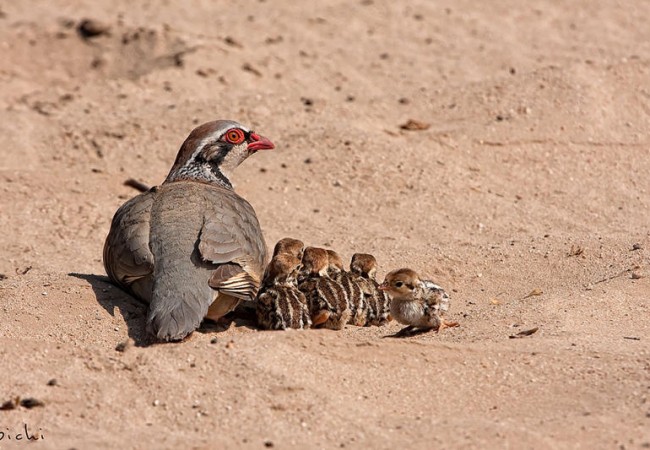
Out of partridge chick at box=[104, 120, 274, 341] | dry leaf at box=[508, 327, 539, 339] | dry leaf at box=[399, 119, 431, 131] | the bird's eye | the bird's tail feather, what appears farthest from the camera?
dry leaf at box=[399, 119, 431, 131]

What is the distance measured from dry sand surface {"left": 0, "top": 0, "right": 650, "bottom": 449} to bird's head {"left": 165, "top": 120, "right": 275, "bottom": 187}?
0.98m

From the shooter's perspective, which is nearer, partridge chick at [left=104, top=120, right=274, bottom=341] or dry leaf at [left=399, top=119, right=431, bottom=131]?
partridge chick at [left=104, top=120, right=274, bottom=341]

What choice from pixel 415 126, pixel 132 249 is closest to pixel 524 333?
pixel 132 249

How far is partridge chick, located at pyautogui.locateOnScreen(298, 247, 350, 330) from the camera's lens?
8492 mm

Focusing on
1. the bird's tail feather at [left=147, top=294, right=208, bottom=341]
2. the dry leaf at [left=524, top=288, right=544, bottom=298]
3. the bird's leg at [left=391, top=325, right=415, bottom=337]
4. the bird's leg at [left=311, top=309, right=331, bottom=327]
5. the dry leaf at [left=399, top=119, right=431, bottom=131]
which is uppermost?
the bird's tail feather at [left=147, top=294, right=208, bottom=341]

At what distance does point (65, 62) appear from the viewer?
15617 millimetres

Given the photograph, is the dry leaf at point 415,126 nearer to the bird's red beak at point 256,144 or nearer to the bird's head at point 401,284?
the bird's red beak at point 256,144

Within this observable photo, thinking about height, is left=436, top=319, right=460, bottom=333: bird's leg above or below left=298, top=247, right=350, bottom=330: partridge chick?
below

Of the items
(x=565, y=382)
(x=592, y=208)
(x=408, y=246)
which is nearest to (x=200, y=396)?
(x=565, y=382)

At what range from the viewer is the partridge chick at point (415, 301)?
8.35 metres

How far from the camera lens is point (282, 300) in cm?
855

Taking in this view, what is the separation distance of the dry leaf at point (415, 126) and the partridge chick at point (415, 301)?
15.5ft

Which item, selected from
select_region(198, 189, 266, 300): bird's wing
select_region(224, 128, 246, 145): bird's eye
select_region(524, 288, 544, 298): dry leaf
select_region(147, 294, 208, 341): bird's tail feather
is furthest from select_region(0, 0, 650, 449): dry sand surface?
select_region(224, 128, 246, 145): bird's eye

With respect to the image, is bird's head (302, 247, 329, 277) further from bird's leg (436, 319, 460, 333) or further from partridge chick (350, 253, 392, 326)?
bird's leg (436, 319, 460, 333)
